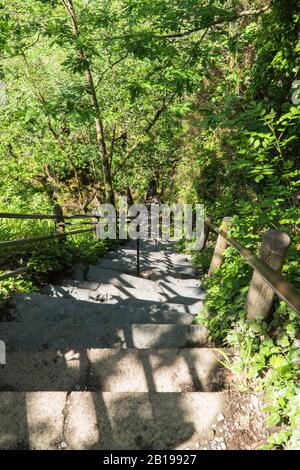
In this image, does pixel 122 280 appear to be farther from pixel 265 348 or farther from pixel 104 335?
pixel 265 348

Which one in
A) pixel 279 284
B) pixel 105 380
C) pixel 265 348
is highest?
pixel 279 284

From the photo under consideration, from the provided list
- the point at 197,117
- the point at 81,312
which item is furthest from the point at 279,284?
the point at 197,117

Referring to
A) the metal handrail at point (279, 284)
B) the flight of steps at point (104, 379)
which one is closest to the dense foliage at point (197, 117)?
the flight of steps at point (104, 379)

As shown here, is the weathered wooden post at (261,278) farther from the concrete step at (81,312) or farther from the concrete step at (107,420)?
the concrete step at (81,312)

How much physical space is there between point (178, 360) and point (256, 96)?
6.00m

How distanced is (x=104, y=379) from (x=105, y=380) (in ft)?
0.04

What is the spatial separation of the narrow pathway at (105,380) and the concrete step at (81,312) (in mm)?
12

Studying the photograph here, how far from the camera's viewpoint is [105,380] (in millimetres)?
2598

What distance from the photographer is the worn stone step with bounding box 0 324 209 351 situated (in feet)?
10.2

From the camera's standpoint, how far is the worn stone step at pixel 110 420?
1.93m

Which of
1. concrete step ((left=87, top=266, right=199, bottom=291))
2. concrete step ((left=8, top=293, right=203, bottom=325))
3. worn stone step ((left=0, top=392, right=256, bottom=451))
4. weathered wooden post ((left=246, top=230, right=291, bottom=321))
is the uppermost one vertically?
weathered wooden post ((left=246, top=230, right=291, bottom=321))

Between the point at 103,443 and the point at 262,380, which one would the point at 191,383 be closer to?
the point at 262,380

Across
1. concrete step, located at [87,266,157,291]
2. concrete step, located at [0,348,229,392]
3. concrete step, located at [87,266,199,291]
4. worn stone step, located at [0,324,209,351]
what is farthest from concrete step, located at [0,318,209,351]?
concrete step, located at [87,266,157,291]

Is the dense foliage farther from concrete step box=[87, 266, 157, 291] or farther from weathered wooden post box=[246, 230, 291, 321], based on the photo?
concrete step box=[87, 266, 157, 291]
